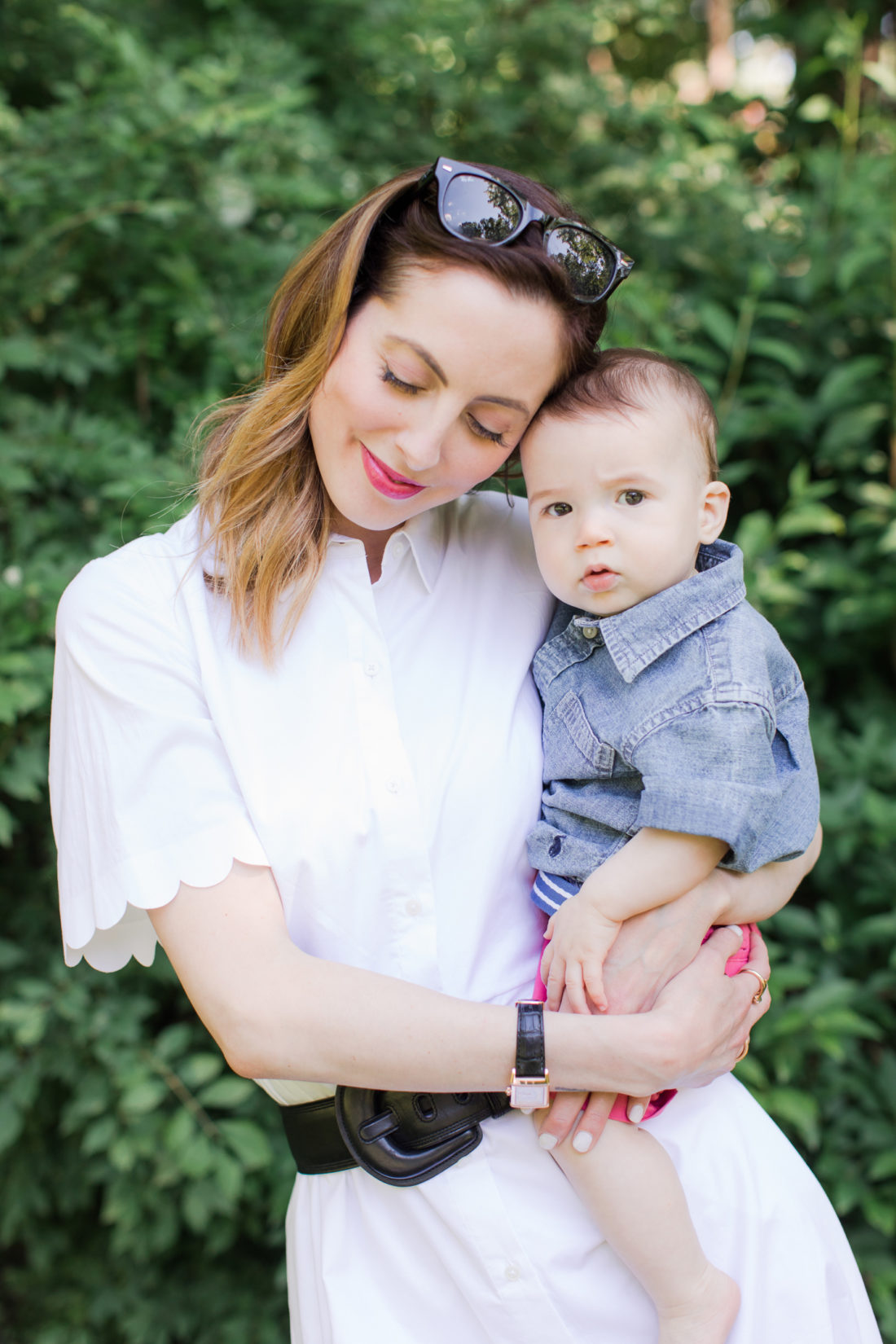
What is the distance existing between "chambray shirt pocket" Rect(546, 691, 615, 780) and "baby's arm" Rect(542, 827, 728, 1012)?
13cm

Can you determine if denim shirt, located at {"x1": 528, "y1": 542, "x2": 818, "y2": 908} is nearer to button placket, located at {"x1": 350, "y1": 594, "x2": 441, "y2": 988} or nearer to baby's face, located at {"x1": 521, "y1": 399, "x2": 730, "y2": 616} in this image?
baby's face, located at {"x1": 521, "y1": 399, "x2": 730, "y2": 616}

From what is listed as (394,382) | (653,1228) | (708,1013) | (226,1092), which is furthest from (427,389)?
(226,1092)

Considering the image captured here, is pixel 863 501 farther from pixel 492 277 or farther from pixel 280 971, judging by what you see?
pixel 280 971

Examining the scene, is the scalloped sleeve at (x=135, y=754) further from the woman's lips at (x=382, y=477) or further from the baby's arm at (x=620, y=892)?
the baby's arm at (x=620, y=892)

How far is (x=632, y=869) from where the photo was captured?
1.36 m

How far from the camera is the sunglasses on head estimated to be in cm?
133

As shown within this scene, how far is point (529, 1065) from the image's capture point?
1.26 m

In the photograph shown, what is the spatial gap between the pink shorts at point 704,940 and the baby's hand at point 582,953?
0.15ft

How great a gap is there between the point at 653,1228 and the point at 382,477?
1.09m

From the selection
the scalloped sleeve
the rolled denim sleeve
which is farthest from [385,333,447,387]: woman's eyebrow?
the rolled denim sleeve

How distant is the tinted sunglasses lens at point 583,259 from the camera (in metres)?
1.38

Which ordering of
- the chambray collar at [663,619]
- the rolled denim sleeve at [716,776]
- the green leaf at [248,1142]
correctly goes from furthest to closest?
the green leaf at [248,1142] → the chambray collar at [663,619] → the rolled denim sleeve at [716,776]

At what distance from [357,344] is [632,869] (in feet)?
2.70

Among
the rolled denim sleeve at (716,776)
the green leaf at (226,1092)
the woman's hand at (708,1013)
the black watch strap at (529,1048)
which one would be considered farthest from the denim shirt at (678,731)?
the green leaf at (226,1092)
